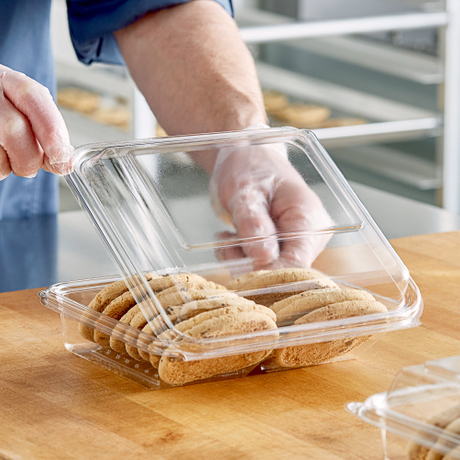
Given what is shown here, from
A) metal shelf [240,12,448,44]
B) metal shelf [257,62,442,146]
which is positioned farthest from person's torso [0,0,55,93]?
metal shelf [257,62,442,146]

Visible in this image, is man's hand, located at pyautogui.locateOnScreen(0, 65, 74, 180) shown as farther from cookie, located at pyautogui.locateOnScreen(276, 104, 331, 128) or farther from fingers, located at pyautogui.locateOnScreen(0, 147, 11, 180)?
cookie, located at pyautogui.locateOnScreen(276, 104, 331, 128)

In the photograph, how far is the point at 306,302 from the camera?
745 mm

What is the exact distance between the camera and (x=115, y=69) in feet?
12.1

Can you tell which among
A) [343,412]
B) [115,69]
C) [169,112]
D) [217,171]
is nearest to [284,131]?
[217,171]

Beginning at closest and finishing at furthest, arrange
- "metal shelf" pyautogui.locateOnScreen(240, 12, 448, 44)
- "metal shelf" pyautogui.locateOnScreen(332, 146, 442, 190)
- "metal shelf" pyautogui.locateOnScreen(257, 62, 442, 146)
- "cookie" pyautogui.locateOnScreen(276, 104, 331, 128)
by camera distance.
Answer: "metal shelf" pyautogui.locateOnScreen(240, 12, 448, 44), "metal shelf" pyautogui.locateOnScreen(257, 62, 442, 146), "cookie" pyautogui.locateOnScreen(276, 104, 331, 128), "metal shelf" pyautogui.locateOnScreen(332, 146, 442, 190)

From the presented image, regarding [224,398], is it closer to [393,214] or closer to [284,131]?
[284,131]

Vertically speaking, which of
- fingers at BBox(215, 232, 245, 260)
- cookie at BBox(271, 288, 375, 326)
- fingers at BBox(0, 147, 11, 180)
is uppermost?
fingers at BBox(0, 147, 11, 180)

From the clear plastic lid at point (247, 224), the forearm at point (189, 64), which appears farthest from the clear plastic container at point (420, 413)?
the forearm at point (189, 64)

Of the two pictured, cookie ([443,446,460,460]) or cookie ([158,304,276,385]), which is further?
cookie ([158,304,276,385])

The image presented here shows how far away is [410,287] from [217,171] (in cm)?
25

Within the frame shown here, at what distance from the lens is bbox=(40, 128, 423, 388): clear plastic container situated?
71 cm

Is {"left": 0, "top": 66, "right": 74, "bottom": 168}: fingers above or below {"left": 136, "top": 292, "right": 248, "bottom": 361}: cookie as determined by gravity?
above

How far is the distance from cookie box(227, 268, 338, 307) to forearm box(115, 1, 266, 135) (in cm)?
68

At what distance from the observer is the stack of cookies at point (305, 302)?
74cm
